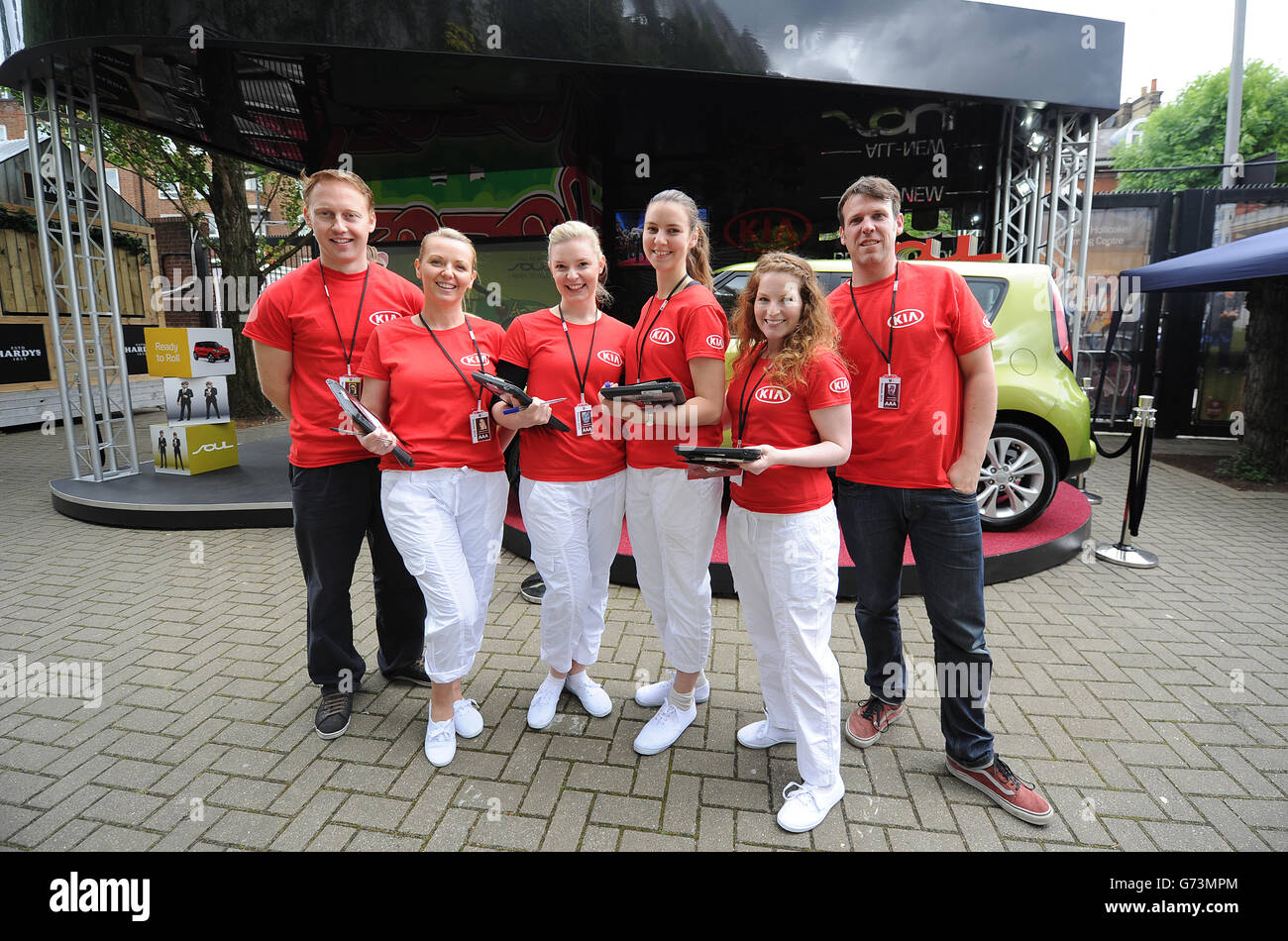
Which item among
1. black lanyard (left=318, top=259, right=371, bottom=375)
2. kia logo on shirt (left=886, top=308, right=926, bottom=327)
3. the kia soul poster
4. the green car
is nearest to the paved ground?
the green car

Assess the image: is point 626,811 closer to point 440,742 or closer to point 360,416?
point 440,742

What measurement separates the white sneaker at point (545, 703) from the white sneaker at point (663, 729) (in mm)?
380

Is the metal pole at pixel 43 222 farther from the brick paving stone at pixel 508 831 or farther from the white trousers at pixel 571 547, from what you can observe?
the brick paving stone at pixel 508 831

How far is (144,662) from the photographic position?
3383 millimetres

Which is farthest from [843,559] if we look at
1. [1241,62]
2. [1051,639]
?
[1241,62]

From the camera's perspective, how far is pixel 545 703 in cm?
282

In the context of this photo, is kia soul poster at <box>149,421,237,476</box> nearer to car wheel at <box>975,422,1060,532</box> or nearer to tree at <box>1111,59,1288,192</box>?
car wheel at <box>975,422,1060,532</box>

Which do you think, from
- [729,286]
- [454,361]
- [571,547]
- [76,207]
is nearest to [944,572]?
[571,547]

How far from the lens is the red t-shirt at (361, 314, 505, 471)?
248 cm

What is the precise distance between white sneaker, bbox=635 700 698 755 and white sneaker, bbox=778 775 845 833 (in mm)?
525

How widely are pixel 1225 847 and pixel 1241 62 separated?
59.6ft

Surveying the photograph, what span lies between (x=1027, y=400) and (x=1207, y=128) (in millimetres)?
29714
